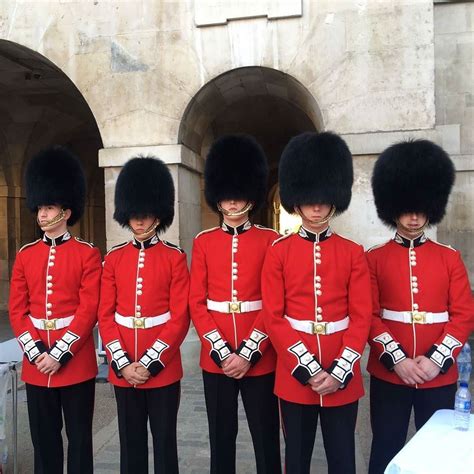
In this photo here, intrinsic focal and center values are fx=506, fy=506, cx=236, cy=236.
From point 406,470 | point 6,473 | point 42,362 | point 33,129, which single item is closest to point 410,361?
point 406,470

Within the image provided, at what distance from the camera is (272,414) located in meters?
2.86

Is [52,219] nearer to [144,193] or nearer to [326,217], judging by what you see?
[144,193]

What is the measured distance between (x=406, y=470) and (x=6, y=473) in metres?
2.82

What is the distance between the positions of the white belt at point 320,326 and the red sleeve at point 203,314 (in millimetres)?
427

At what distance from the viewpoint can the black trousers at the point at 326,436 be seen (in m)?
2.54

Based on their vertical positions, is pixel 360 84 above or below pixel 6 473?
above

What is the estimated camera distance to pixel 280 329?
2.54m

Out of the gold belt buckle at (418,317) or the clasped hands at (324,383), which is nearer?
the clasped hands at (324,383)

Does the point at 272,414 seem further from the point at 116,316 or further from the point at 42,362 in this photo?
the point at 42,362

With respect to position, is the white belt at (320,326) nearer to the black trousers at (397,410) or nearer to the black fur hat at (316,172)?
the black trousers at (397,410)

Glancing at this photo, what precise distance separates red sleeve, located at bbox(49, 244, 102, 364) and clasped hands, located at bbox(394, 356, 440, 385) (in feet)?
5.64

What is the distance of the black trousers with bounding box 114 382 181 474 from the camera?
2789mm

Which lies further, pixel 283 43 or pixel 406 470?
pixel 283 43

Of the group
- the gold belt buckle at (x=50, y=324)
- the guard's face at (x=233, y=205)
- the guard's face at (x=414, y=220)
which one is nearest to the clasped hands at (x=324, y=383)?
the guard's face at (x=414, y=220)
